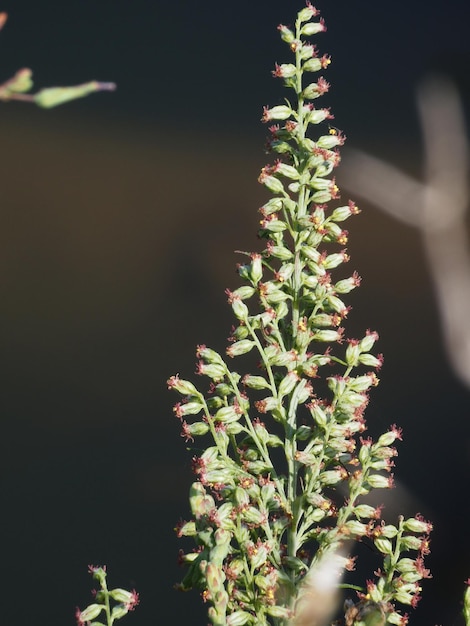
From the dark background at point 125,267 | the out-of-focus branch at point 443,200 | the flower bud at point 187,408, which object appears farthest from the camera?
the out-of-focus branch at point 443,200

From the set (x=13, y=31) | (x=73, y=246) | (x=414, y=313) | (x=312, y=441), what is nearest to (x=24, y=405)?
(x=73, y=246)

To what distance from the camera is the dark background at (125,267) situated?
146 cm

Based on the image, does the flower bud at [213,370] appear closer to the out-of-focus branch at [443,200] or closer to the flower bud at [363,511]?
the flower bud at [363,511]

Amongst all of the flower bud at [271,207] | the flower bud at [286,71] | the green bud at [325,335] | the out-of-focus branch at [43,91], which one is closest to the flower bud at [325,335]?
the green bud at [325,335]

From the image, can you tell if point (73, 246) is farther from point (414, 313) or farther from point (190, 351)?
point (414, 313)

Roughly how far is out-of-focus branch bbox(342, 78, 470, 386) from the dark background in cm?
6

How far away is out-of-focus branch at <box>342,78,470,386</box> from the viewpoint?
1.67m

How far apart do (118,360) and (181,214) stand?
0.26 meters

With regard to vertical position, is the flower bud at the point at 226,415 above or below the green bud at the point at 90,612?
above

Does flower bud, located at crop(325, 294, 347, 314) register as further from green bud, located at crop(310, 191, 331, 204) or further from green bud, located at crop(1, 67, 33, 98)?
green bud, located at crop(1, 67, 33, 98)

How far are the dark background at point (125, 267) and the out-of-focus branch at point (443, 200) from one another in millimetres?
64

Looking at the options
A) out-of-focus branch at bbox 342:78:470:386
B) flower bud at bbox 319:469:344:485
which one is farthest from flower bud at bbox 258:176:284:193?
out-of-focus branch at bbox 342:78:470:386

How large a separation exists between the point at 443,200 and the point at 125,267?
0.61 metres

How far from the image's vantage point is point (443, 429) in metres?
1.68
